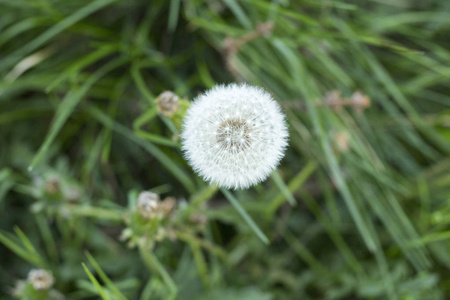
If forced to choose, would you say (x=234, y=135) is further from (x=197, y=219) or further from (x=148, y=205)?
(x=197, y=219)

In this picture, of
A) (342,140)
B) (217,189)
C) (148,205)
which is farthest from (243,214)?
(342,140)

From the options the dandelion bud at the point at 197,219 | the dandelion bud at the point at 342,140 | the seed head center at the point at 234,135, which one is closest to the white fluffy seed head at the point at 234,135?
the seed head center at the point at 234,135

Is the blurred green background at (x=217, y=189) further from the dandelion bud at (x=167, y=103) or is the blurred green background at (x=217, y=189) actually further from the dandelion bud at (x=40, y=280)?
the dandelion bud at (x=167, y=103)

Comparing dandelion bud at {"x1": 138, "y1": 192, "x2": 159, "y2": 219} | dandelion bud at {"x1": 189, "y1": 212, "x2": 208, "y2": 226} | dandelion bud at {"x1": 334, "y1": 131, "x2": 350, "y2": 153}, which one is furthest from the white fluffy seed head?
dandelion bud at {"x1": 334, "y1": 131, "x2": 350, "y2": 153}

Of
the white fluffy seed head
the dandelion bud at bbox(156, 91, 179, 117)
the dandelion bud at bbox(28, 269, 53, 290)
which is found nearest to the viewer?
the white fluffy seed head

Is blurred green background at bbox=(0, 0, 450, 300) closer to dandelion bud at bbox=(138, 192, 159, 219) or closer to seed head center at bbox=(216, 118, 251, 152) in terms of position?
dandelion bud at bbox=(138, 192, 159, 219)

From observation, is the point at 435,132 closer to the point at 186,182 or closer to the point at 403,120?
the point at 403,120

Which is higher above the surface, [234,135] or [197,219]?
[234,135]

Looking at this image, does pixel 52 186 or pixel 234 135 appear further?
pixel 52 186
